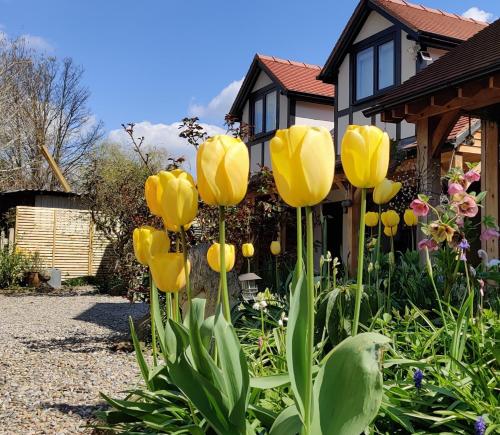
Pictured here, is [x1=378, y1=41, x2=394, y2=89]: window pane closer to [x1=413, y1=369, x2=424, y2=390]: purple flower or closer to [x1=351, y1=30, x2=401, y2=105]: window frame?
[x1=351, y1=30, x2=401, y2=105]: window frame

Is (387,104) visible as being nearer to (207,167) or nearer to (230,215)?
(230,215)

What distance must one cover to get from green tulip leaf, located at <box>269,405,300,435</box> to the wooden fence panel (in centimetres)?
1580

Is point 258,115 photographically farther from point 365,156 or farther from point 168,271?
point 365,156

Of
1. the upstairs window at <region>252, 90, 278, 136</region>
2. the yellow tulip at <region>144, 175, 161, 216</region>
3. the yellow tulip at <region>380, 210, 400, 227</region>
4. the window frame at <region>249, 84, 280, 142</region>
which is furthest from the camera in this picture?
the upstairs window at <region>252, 90, 278, 136</region>

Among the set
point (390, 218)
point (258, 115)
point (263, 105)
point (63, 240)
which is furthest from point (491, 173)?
point (63, 240)

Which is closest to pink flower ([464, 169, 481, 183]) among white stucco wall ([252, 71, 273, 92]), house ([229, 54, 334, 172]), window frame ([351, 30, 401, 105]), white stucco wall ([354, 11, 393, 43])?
window frame ([351, 30, 401, 105])

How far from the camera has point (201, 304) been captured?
1.72 m

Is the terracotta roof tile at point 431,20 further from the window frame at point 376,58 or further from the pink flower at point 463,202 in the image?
the pink flower at point 463,202

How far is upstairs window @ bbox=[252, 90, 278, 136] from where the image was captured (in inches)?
555

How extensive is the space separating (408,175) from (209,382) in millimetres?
6535

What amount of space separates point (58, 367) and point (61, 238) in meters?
12.2

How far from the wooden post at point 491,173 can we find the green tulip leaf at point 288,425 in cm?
559

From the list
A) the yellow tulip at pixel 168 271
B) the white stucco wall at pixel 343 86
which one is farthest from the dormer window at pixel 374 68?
the yellow tulip at pixel 168 271

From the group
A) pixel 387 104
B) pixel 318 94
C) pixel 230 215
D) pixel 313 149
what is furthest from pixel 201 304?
pixel 318 94
